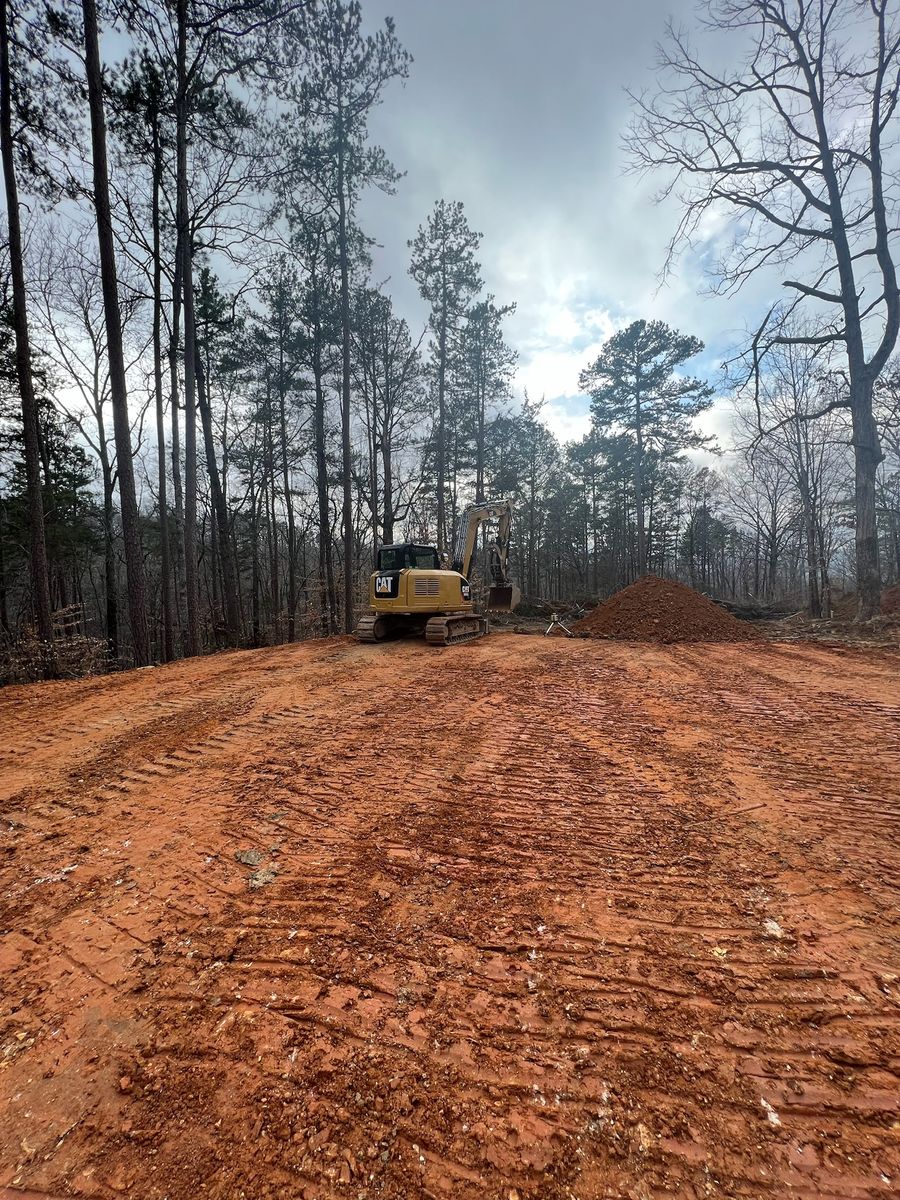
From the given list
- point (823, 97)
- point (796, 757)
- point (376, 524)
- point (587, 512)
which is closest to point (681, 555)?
point (587, 512)

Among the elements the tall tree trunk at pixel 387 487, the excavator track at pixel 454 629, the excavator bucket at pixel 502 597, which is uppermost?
the tall tree trunk at pixel 387 487

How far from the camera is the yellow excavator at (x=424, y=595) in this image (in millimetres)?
9844

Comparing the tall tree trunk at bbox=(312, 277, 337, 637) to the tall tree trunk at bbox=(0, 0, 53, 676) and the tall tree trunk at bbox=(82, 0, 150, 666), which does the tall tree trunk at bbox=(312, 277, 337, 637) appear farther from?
the tall tree trunk at bbox=(0, 0, 53, 676)

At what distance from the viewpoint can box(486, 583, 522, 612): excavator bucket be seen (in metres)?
13.4

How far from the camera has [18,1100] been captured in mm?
1446

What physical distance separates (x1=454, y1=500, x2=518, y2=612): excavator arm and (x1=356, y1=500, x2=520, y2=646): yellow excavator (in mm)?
28

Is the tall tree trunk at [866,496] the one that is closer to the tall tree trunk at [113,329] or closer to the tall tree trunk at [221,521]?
the tall tree trunk at [113,329]

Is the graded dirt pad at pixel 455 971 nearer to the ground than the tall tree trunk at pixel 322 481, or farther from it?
nearer to the ground

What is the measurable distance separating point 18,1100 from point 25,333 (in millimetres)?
11854

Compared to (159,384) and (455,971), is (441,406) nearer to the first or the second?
(159,384)

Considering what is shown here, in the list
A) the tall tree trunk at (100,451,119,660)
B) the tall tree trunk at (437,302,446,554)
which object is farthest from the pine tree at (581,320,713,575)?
the tall tree trunk at (100,451,119,660)

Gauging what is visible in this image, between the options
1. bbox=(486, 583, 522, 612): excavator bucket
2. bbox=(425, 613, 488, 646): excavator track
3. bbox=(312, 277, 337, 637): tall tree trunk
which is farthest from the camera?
bbox=(312, 277, 337, 637): tall tree trunk

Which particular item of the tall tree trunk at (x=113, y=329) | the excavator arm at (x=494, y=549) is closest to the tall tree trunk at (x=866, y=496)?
the excavator arm at (x=494, y=549)

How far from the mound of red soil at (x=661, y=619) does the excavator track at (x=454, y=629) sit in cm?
284
